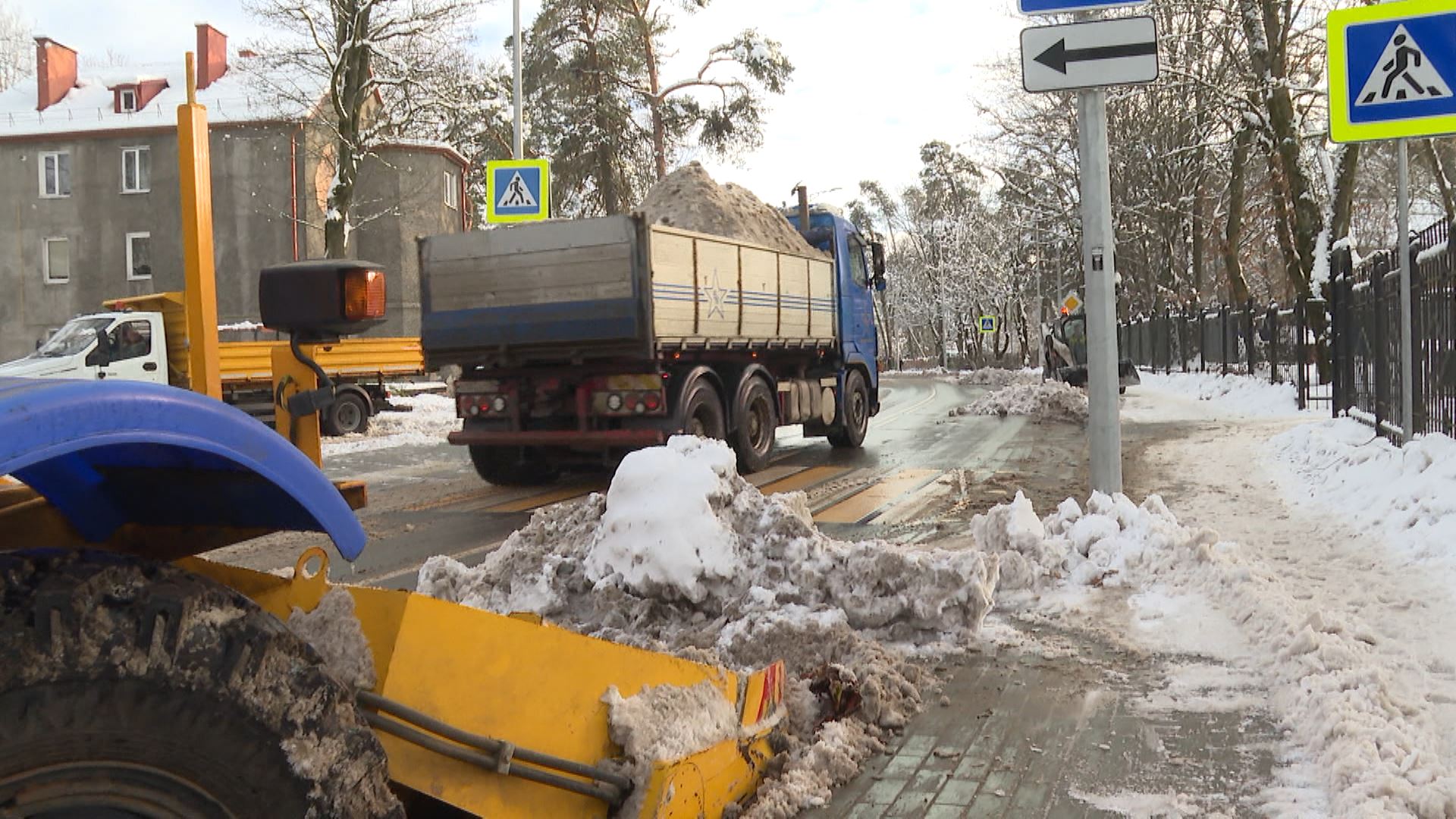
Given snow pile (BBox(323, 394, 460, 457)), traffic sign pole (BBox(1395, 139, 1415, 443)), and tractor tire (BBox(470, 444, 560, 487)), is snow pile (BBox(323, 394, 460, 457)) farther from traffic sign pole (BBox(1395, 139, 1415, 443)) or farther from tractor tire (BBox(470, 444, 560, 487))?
traffic sign pole (BBox(1395, 139, 1415, 443))

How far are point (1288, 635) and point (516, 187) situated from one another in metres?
14.9

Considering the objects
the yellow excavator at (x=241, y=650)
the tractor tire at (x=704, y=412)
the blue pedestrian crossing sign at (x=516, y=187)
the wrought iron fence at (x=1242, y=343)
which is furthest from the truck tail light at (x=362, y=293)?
the blue pedestrian crossing sign at (x=516, y=187)

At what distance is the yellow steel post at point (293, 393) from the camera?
2.41 m

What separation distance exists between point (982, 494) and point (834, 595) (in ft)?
17.3

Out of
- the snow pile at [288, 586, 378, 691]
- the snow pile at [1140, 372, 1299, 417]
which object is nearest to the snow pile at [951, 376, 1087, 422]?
the snow pile at [1140, 372, 1299, 417]

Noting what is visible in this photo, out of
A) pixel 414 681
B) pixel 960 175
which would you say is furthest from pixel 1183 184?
pixel 414 681

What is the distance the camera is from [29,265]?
136 ft

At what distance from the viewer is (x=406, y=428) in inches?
829

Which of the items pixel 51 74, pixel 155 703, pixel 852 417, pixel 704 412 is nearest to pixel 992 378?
pixel 852 417

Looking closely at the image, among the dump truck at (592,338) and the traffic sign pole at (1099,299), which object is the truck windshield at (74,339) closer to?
the dump truck at (592,338)

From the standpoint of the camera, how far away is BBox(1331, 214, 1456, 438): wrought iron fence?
8.46 metres

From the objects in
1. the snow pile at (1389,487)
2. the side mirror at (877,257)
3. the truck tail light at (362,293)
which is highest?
the side mirror at (877,257)

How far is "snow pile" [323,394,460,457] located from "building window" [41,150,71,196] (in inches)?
890

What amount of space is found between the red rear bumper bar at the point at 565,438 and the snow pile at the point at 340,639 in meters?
8.31
